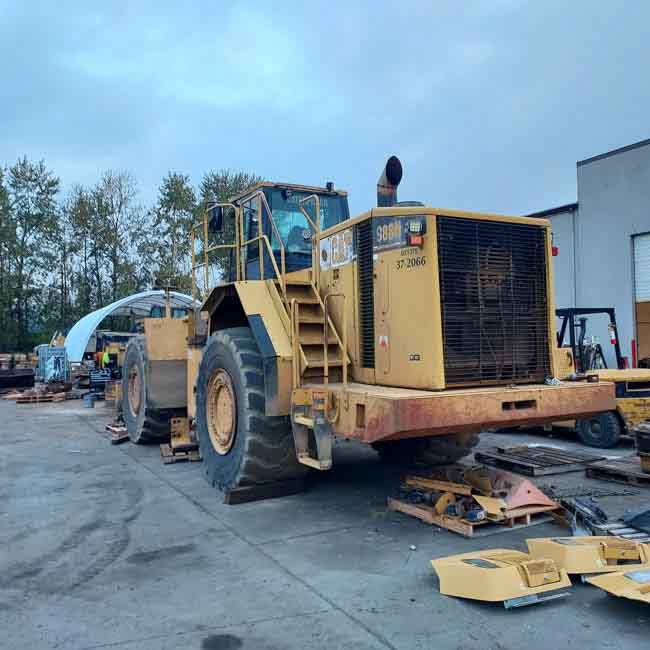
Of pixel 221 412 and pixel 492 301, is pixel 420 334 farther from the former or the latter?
pixel 221 412

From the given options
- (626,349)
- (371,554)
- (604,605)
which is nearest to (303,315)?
(371,554)

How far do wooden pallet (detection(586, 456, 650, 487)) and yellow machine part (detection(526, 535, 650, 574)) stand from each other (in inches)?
117

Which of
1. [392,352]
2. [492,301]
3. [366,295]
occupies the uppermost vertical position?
[366,295]

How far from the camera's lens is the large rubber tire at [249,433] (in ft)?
18.9

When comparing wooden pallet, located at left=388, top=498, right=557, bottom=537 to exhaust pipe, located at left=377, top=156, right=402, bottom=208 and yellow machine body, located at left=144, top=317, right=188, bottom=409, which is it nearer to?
exhaust pipe, located at left=377, top=156, right=402, bottom=208

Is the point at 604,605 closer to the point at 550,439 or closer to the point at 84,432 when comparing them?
the point at 550,439

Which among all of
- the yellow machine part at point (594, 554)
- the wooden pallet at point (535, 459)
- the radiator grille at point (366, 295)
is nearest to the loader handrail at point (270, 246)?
the radiator grille at point (366, 295)

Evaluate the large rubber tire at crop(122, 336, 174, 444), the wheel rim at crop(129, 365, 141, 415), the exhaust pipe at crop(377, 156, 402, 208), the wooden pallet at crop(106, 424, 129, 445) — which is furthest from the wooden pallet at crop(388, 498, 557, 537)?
the wooden pallet at crop(106, 424, 129, 445)

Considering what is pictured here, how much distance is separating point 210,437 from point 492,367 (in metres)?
3.11

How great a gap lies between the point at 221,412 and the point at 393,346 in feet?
7.66

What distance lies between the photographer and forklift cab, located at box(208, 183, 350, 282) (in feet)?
22.9

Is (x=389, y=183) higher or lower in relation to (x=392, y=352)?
higher

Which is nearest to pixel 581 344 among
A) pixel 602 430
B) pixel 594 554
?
pixel 602 430

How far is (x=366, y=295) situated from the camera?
5539 mm
